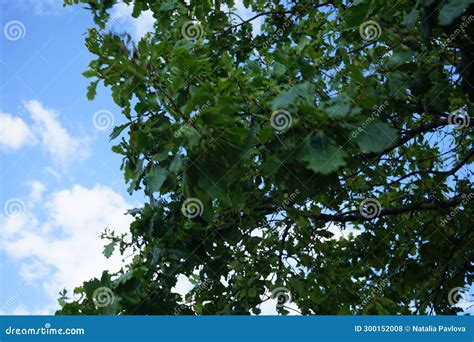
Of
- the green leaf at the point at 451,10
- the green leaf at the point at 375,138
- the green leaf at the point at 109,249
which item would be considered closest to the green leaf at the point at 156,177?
the green leaf at the point at 375,138

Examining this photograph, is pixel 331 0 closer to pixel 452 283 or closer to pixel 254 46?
pixel 254 46

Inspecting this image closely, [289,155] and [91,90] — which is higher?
[91,90]

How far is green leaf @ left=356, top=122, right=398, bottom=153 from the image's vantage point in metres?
2.74

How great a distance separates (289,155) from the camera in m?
2.77

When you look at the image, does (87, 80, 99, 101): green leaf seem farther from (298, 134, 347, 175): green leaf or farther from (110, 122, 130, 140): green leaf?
(298, 134, 347, 175): green leaf

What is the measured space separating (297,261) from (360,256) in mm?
833

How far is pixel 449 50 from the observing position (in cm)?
455

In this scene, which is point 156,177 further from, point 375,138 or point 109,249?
point 109,249

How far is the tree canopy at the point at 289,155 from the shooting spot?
290 cm

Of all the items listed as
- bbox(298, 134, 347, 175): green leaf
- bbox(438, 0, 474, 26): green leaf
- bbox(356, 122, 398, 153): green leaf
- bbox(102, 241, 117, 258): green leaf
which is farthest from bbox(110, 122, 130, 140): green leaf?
bbox(438, 0, 474, 26): green leaf

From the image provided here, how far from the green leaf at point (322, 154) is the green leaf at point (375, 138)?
144mm

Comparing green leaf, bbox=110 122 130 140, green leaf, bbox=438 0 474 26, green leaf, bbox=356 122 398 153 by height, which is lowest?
green leaf, bbox=356 122 398 153

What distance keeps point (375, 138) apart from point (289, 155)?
0.44 meters

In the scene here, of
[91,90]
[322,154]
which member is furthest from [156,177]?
[322,154]
